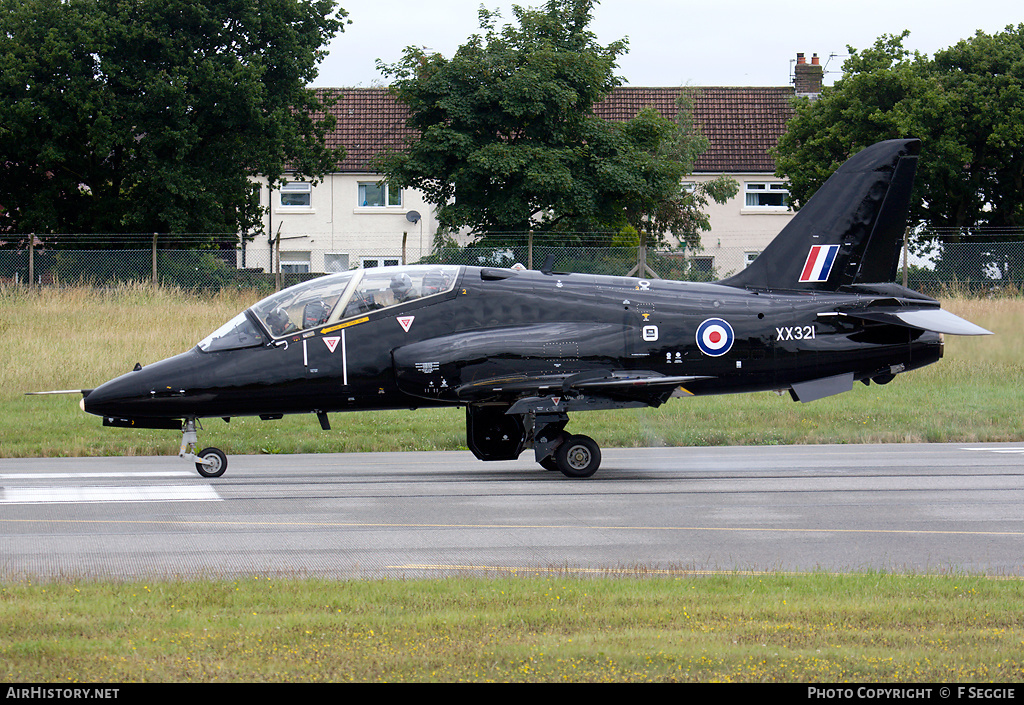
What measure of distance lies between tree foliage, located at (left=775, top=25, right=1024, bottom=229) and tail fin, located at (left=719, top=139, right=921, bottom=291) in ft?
101

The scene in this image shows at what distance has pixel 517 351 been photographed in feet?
48.1

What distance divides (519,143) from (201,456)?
983 inches

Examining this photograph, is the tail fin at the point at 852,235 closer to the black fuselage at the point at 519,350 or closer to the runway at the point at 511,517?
the black fuselage at the point at 519,350

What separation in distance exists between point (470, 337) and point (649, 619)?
791 cm

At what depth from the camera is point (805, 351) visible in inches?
602

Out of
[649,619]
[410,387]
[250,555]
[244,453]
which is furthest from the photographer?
[244,453]

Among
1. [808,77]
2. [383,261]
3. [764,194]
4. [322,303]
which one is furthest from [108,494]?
[808,77]

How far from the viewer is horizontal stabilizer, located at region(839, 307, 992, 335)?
47.7ft

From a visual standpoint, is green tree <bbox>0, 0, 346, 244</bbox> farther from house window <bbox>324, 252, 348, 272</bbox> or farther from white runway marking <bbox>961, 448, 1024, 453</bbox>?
white runway marking <bbox>961, 448, 1024, 453</bbox>

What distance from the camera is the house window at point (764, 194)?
56.9 m

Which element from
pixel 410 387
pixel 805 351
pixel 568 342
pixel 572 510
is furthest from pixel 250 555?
pixel 805 351

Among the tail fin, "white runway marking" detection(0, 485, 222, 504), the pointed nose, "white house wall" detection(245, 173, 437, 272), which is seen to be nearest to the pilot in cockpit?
the pointed nose

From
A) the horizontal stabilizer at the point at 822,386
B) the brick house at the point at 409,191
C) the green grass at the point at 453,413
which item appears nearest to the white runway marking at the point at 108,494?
the green grass at the point at 453,413
